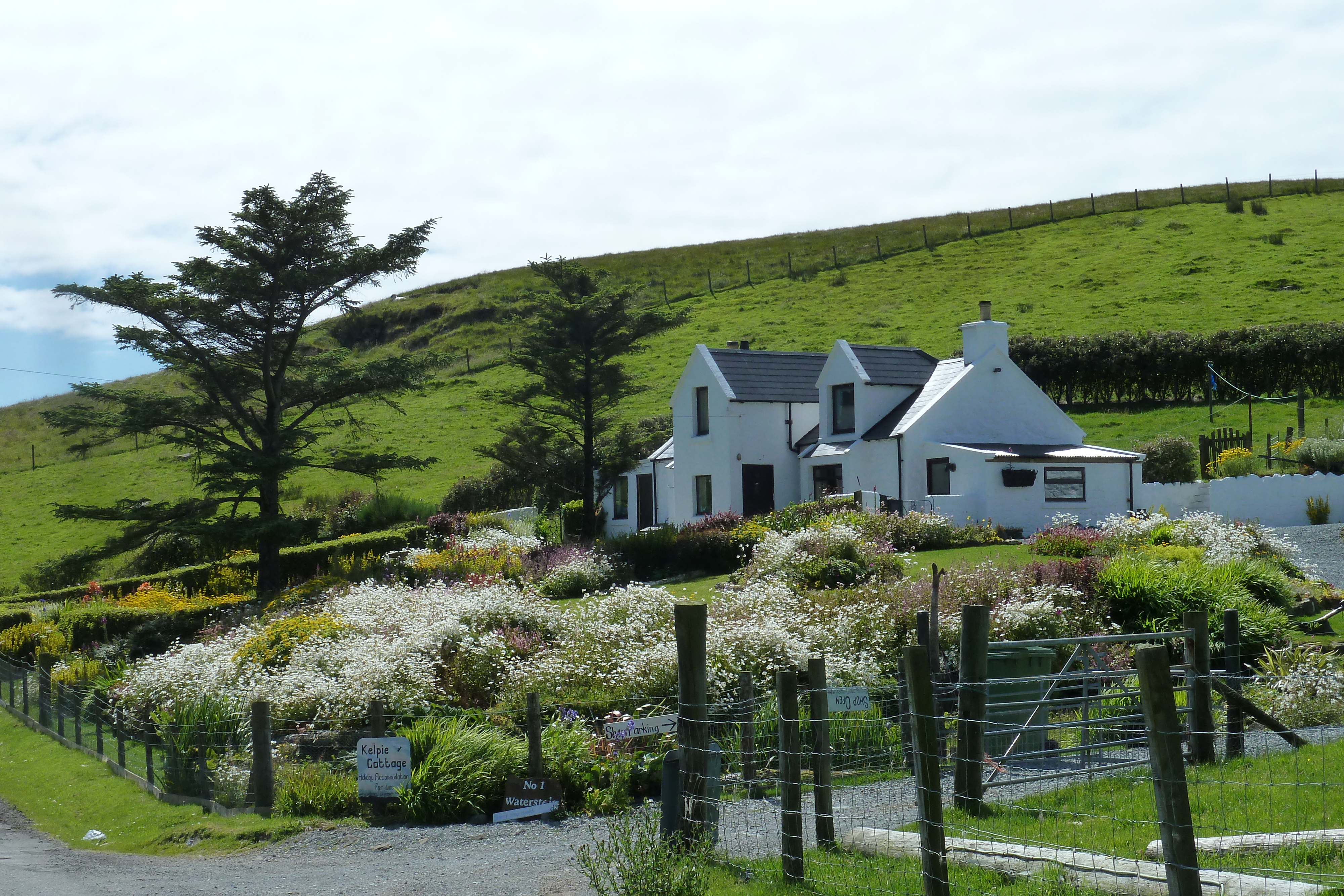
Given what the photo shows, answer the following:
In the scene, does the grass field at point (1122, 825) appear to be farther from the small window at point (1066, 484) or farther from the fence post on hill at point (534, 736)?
the small window at point (1066, 484)

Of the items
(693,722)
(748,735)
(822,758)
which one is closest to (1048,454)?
(748,735)

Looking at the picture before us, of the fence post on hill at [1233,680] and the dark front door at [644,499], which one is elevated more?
the dark front door at [644,499]

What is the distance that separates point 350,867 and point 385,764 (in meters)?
1.76

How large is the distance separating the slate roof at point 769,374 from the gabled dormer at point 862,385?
4.57 ft

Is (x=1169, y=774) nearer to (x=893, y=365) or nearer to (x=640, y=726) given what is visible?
(x=640, y=726)

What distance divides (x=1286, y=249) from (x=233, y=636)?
5897cm

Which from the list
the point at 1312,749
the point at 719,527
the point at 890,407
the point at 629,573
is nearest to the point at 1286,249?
the point at 890,407

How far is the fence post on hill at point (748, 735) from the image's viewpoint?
1010 cm

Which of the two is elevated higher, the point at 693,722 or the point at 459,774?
the point at 693,722

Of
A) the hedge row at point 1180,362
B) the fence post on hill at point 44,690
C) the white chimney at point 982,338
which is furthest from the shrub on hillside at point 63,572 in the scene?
the hedge row at point 1180,362

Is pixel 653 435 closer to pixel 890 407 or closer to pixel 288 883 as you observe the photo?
pixel 890 407

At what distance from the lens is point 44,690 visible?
19406 millimetres

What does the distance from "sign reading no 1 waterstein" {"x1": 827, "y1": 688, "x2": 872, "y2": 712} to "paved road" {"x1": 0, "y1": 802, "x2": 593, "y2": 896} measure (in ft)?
7.82

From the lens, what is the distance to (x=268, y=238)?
29.9 meters
